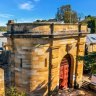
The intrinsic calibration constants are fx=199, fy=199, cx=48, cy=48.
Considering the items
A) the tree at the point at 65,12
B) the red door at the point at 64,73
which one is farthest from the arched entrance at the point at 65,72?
the tree at the point at 65,12

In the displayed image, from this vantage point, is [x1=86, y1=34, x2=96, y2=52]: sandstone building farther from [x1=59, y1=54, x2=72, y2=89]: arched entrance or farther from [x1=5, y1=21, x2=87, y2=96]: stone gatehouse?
[x1=5, y1=21, x2=87, y2=96]: stone gatehouse

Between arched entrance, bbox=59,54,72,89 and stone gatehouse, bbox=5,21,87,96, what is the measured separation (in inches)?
20.6

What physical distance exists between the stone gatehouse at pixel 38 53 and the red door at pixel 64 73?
18.4 inches

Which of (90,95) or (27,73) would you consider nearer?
(27,73)

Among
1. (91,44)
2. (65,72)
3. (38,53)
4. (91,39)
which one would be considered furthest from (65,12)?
(38,53)

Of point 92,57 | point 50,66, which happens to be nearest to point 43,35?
point 50,66

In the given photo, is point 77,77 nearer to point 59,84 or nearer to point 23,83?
point 59,84

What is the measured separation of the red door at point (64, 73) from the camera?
820 inches

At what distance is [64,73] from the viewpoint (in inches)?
837

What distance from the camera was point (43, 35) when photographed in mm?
17359

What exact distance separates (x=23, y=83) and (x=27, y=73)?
113 centimetres

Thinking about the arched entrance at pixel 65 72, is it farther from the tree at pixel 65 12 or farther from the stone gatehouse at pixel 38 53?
the tree at pixel 65 12

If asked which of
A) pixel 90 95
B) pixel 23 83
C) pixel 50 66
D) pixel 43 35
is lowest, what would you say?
pixel 90 95

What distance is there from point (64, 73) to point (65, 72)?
0.61 feet
